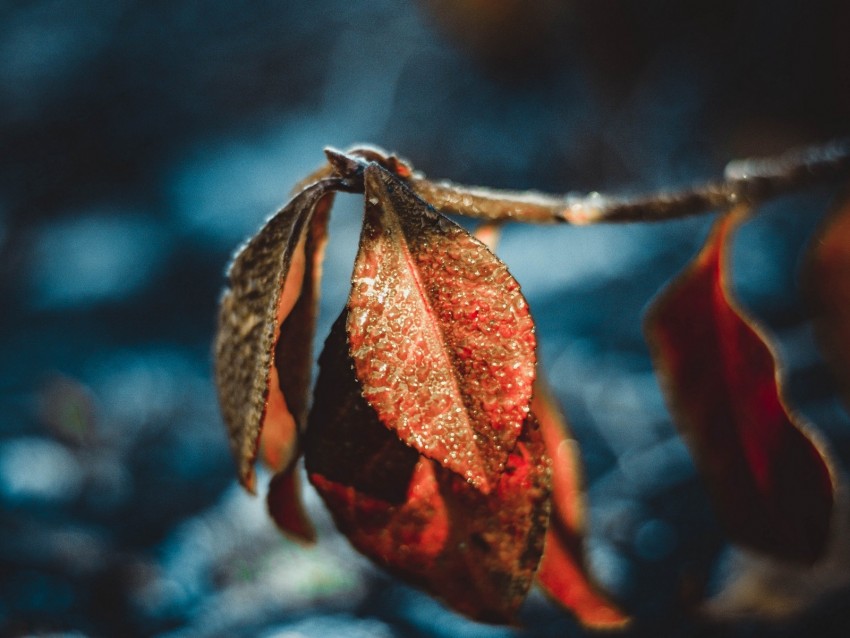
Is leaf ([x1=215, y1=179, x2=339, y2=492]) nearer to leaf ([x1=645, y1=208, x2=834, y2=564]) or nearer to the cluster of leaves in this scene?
the cluster of leaves

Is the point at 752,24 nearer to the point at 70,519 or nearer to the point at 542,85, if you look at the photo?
the point at 542,85

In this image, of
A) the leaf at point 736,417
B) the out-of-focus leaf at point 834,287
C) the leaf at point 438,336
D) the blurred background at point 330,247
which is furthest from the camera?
the blurred background at point 330,247

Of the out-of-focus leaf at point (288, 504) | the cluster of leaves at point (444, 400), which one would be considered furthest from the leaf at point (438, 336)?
the out-of-focus leaf at point (288, 504)

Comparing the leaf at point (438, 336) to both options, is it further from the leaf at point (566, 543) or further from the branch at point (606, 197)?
the leaf at point (566, 543)

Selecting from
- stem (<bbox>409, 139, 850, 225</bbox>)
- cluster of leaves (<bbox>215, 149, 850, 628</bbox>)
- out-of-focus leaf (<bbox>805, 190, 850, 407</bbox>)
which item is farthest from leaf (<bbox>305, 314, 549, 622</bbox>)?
out-of-focus leaf (<bbox>805, 190, 850, 407</bbox>)

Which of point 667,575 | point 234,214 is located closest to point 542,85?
point 234,214

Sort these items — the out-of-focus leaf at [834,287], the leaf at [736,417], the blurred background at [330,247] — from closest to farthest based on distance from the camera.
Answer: the leaf at [736,417], the out-of-focus leaf at [834,287], the blurred background at [330,247]
